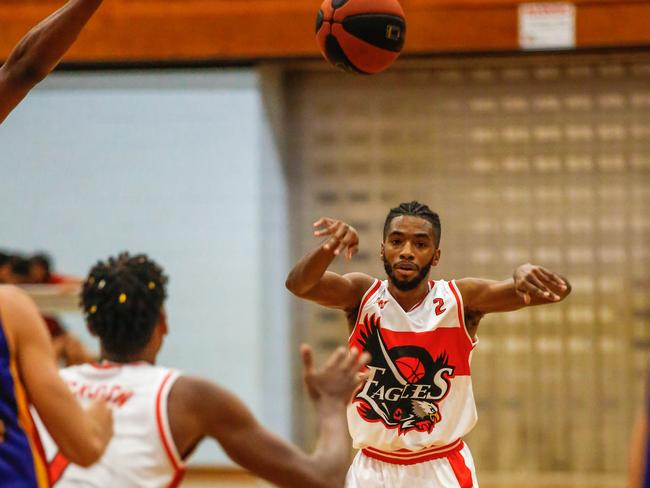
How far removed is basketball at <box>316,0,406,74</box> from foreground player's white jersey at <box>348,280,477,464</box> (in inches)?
50.8

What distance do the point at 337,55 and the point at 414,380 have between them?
177 cm

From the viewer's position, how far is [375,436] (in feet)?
16.5

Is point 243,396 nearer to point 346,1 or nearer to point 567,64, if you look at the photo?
point 567,64

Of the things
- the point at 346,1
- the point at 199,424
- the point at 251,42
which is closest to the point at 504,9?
the point at 251,42

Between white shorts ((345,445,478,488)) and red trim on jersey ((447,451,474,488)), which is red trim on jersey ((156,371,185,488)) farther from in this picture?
red trim on jersey ((447,451,474,488))

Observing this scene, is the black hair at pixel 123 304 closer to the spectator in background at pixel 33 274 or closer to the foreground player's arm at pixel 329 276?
the foreground player's arm at pixel 329 276

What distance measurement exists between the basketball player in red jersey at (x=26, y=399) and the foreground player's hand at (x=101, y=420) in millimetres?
26

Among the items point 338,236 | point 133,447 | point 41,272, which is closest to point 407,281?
point 338,236

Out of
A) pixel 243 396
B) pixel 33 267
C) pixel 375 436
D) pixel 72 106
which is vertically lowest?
pixel 243 396

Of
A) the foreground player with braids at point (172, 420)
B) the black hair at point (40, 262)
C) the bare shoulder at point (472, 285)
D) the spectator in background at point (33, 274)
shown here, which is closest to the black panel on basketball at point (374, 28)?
the bare shoulder at point (472, 285)

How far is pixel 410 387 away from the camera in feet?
16.3

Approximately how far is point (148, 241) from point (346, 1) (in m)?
5.01

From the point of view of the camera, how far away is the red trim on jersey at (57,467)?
282cm

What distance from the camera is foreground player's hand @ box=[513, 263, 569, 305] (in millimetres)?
4574
